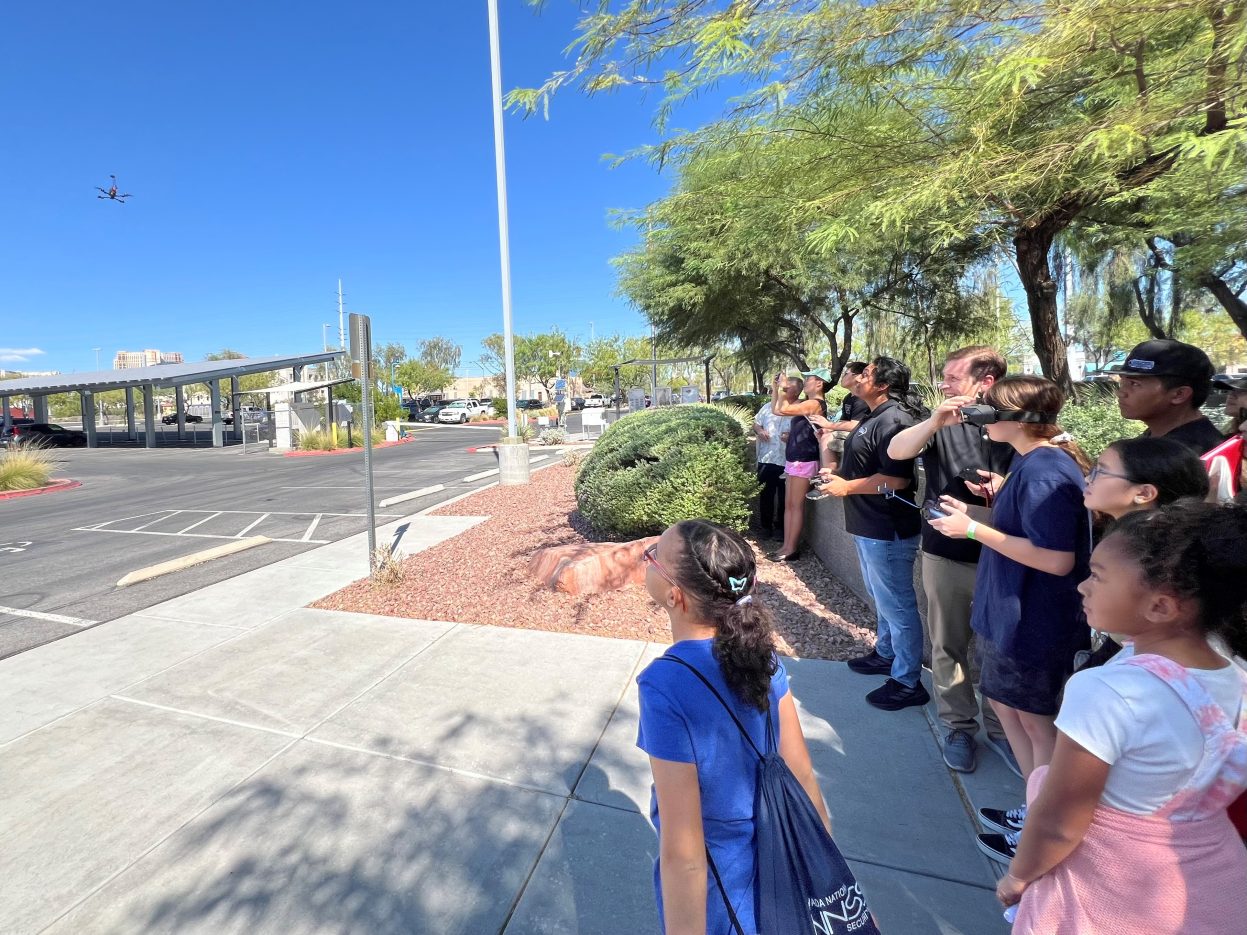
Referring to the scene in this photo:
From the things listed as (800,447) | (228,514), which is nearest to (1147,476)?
(800,447)

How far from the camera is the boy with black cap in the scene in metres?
2.21

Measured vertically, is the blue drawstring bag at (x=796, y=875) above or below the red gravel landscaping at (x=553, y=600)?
above

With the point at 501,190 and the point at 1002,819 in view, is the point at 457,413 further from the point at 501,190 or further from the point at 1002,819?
the point at 1002,819

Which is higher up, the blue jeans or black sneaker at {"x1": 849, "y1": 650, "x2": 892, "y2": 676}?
the blue jeans

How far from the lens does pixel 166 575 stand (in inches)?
250

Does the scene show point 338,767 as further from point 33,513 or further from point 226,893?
point 33,513

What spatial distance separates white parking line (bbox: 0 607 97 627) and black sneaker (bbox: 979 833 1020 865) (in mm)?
6091

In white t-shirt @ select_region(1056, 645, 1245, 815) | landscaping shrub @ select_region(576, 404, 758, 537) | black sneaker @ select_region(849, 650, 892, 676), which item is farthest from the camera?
landscaping shrub @ select_region(576, 404, 758, 537)

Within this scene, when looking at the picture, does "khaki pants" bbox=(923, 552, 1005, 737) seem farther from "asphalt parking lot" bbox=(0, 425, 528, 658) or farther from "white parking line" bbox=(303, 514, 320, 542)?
"white parking line" bbox=(303, 514, 320, 542)

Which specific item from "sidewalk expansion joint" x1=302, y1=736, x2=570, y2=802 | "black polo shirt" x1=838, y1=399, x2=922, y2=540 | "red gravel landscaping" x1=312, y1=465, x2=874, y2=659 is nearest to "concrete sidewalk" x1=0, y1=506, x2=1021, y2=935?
"sidewalk expansion joint" x1=302, y1=736, x2=570, y2=802

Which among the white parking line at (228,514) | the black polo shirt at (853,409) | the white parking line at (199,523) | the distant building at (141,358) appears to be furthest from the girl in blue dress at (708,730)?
the distant building at (141,358)

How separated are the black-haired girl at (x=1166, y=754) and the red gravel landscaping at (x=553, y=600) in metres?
2.70

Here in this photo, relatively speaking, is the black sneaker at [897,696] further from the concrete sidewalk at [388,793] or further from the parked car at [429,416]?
the parked car at [429,416]

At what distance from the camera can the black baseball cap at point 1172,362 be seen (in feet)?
7.23
